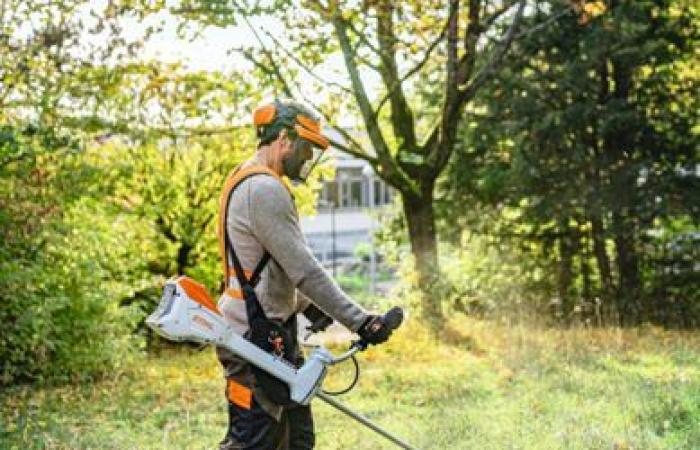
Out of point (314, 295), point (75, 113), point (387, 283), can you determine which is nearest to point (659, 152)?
point (75, 113)

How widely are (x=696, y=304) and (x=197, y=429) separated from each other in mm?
9920

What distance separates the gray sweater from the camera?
451 cm

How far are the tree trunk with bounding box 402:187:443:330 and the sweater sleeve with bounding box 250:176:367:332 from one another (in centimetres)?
1013

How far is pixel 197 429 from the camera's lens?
8164mm

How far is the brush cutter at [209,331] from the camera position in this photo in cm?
439

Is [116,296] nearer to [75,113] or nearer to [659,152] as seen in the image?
[75,113]

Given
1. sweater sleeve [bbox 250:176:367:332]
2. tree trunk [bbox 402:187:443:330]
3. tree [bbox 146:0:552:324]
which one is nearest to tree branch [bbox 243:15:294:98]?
tree [bbox 146:0:552:324]

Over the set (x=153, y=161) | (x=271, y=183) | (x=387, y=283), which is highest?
(x=271, y=183)

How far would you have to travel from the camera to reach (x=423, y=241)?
1504 cm

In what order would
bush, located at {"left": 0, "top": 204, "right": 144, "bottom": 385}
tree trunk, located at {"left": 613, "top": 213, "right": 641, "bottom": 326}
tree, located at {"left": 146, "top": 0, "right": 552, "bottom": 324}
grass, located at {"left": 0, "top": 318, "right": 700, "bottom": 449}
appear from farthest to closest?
tree trunk, located at {"left": 613, "top": 213, "right": 641, "bottom": 326}, tree, located at {"left": 146, "top": 0, "right": 552, "bottom": 324}, bush, located at {"left": 0, "top": 204, "right": 144, "bottom": 385}, grass, located at {"left": 0, "top": 318, "right": 700, "bottom": 449}

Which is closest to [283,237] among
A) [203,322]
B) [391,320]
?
[203,322]

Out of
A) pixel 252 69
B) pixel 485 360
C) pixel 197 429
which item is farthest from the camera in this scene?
pixel 252 69

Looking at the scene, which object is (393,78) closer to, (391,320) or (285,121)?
(285,121)

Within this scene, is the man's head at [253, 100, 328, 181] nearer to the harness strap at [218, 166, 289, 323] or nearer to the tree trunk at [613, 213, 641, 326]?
the harness strap at [218, 166, 289, 323]
